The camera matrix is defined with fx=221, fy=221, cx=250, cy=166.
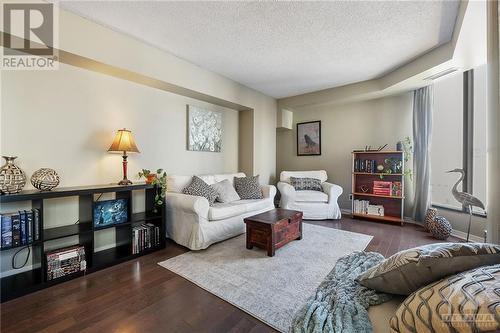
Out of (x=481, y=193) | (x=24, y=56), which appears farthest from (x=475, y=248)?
(x=24, y=56)

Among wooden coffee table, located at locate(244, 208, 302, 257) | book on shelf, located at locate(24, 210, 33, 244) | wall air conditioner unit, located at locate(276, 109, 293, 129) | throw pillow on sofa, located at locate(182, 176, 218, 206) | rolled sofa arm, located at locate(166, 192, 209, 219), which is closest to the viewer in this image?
book on shelf, located at locate(24, 210, 33, 244)

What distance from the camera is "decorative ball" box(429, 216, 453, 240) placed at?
3004 mm

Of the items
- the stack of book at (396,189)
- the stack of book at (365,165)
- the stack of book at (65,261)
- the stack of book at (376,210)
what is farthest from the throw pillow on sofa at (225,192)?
the stack of book at (396,189)

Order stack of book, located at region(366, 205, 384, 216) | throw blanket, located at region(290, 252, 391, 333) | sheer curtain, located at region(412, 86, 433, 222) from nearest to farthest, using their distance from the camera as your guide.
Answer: throw blanket, located at region(290, 252, 391, 333) → sheer curtain, located at region(412, 86, 433, 222) → stack of book, located at region(366, 205, 384, 216)

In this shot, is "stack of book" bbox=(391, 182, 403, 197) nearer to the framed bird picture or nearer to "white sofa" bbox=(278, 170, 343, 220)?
"white sofa" bbox=(278, 170, 343, 220)

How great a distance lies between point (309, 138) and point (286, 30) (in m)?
3.00

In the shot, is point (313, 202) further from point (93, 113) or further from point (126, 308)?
point (93, 113)

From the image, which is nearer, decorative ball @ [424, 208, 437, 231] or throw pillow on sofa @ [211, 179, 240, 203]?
decorative ball @ [424, 208, 437, 231]

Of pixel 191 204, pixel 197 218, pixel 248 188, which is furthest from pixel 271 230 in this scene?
pixel 248 188

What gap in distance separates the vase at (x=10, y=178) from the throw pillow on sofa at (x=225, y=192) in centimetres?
204

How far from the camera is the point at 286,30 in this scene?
244 centimetres

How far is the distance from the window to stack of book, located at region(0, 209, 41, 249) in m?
5.03

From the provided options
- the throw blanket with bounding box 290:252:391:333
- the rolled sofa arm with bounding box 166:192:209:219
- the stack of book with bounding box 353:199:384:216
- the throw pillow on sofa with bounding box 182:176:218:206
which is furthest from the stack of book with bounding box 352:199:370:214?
the throw blanket with bounding box 290:252:391:333

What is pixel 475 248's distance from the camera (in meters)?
0.76
